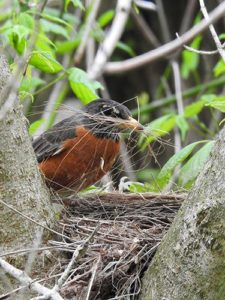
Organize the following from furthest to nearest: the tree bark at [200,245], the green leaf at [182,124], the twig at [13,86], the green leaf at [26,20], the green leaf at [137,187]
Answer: the green leaf at [182,124] < the green leaf at [137,187] < the green leaf at [26,20] < the tree bark at [200,245] < the twig at [13,86]

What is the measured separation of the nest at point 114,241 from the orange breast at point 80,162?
32cm

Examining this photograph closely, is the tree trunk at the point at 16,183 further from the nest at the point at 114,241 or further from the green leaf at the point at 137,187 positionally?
the green leaf at the point at 137,187

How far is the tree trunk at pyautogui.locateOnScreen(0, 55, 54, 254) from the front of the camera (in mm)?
3033

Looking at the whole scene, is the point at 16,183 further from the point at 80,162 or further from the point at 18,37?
the point at 80,162

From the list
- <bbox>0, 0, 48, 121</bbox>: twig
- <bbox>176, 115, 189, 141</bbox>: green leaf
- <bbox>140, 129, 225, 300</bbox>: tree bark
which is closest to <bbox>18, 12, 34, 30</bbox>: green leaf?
<bbox>0, 0, 48, 121</bbox>: twig

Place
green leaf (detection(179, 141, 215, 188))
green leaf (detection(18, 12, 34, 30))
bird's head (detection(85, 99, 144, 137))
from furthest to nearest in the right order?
1. bird's head (detection(85, 99, 144, 137))
2. green leaf (detection(18, 12, 34, 30))
3. green leaf (detection(179, 141, 215, 188))

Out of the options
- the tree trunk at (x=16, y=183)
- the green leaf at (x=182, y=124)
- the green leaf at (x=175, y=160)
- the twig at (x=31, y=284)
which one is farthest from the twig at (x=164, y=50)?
the twig at (x=31, y=284)

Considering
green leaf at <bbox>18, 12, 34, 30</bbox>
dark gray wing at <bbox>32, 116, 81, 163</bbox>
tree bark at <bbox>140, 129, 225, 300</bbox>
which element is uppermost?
green leaf at <bbox>18, 12, 34, 30</bbox>

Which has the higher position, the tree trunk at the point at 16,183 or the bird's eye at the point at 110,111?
the tree trunk at the point at 16,183

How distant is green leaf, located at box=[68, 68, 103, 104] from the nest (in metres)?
0.51

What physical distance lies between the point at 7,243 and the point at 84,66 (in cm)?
448

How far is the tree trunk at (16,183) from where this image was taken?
119 inches

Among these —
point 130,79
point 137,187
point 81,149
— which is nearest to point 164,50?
point 81,149

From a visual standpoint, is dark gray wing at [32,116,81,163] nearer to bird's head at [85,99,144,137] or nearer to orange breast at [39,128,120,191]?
orange breast at [39,128,120,191]
